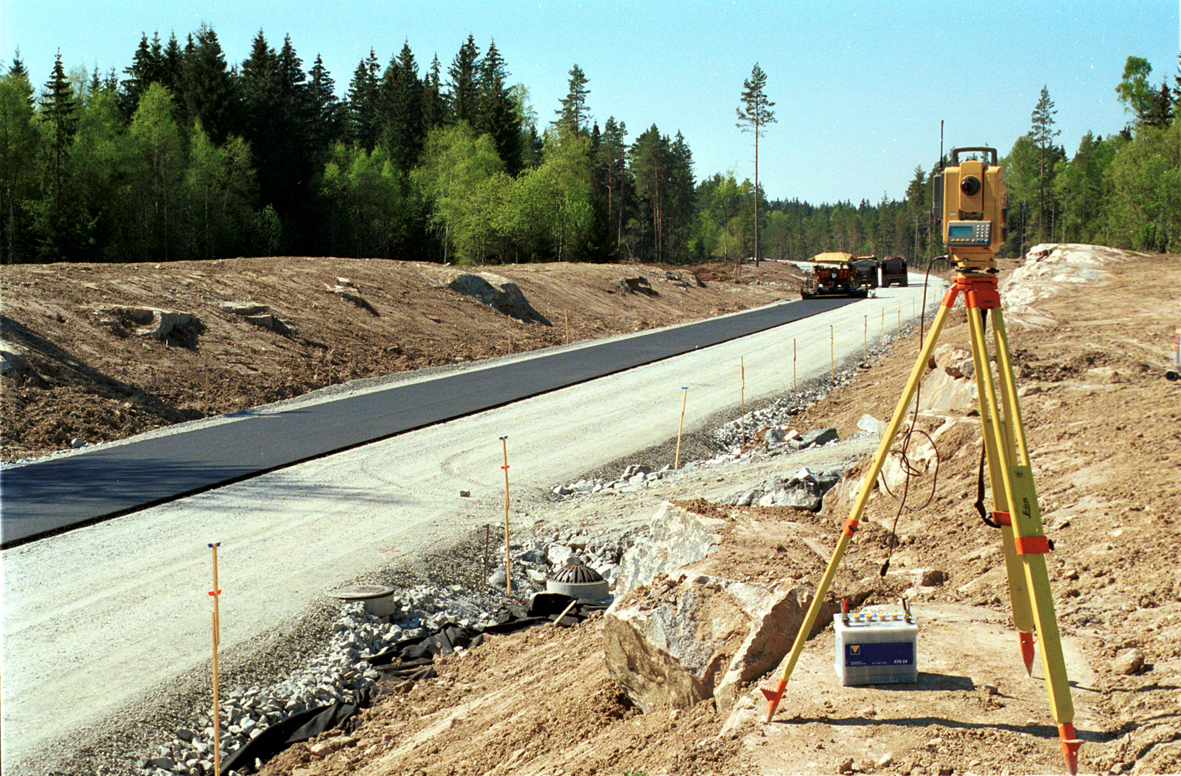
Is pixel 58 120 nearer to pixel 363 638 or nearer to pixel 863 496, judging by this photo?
pixel 363 638

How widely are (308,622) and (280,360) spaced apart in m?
14.5

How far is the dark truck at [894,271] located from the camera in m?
52.4

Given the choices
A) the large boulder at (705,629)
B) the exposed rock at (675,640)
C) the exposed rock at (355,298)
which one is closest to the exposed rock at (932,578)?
the large boulder at (705,629)

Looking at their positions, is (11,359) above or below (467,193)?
below

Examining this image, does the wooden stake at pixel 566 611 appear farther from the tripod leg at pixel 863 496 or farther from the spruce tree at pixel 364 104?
the spruce tree at pixel 364 104

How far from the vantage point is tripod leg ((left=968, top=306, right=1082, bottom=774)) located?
141 inches

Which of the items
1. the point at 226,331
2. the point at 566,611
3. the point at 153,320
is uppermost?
the point at 153,320

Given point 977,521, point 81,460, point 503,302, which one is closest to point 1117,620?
point 977,521

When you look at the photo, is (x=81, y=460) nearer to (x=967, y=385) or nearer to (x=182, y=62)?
(x=967, y=385)

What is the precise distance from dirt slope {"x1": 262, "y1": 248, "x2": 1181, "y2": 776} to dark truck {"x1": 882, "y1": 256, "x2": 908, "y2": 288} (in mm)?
44118

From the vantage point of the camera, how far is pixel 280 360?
21.5 meters

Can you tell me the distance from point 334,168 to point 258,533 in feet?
178

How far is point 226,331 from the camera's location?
21.9 meters

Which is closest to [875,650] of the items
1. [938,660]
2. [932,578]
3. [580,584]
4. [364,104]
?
[938,660]
